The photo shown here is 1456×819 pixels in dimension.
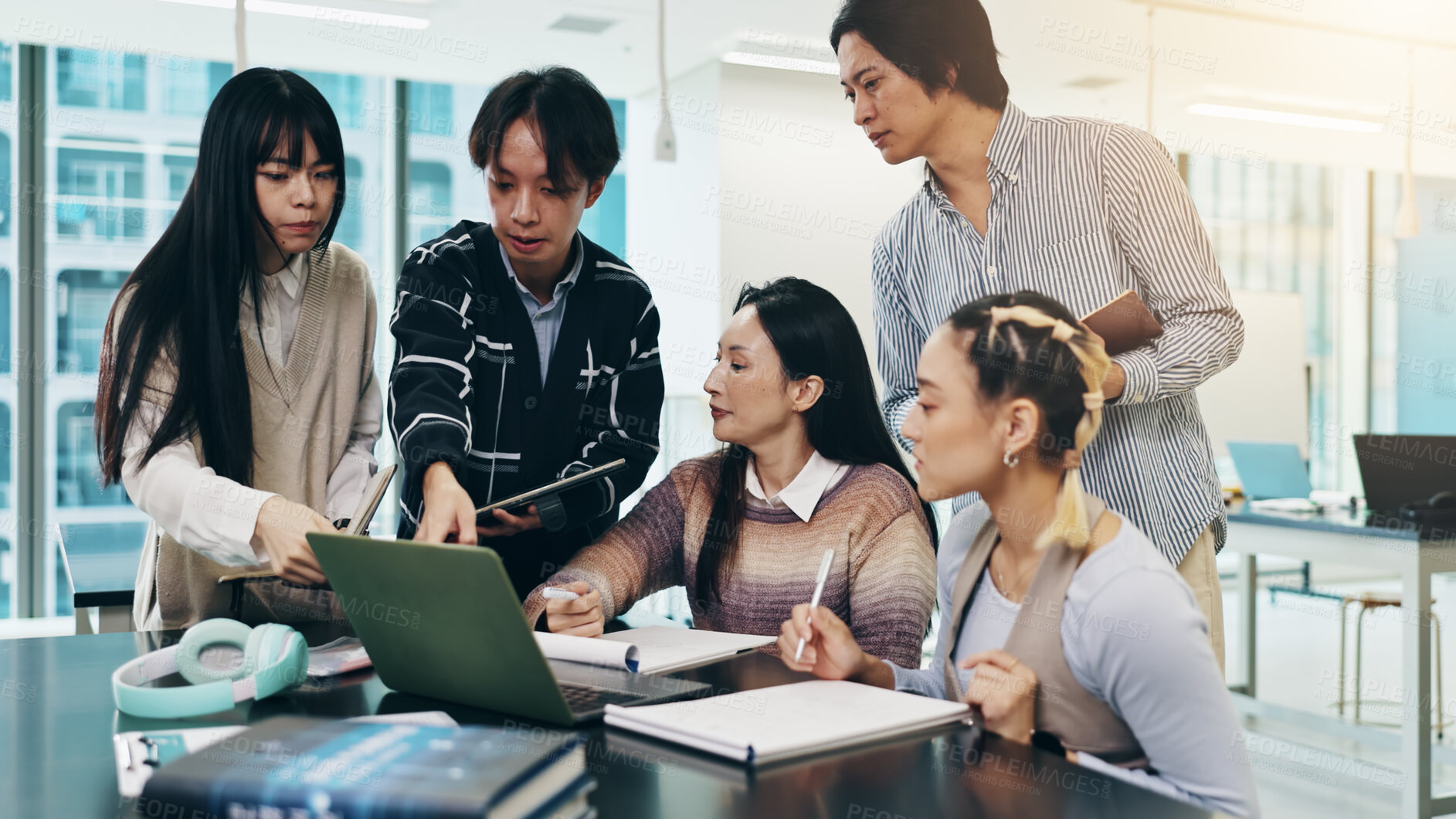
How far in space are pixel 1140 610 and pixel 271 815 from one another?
81cm

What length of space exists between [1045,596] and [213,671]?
0.92 metres

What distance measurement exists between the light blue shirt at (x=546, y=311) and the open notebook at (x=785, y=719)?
82cm

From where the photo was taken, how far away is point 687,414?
5.47m

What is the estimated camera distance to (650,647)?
4.78 ft

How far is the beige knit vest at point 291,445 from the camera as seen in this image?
63.7 inches

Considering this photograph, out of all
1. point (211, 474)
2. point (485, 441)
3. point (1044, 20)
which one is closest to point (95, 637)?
point (211, 474)

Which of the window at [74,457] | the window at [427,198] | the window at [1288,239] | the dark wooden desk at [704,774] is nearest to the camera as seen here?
the dark wooden desk at [704,774]

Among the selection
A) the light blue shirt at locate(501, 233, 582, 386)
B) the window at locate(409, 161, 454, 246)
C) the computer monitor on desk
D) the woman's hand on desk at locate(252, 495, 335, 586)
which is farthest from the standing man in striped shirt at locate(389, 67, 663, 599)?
the window at locate(409, 161, 454, 246)

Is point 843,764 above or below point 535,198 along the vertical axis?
below

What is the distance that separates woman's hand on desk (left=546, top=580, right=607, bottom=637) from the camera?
155 cm

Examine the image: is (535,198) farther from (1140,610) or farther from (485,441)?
(1140,610)

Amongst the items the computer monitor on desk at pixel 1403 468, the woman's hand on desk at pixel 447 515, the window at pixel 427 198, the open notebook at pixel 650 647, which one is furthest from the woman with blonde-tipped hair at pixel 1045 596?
the window at pixel 427 198

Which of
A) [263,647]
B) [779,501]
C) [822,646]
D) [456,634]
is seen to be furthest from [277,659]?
[779,501]

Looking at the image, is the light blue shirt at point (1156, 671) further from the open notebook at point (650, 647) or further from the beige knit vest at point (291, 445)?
the beige knit vest at point (291, 445)
